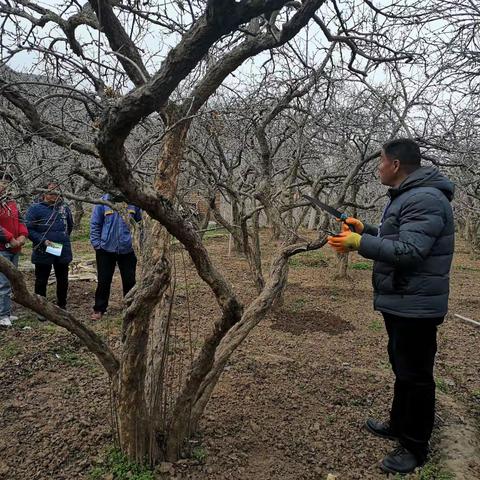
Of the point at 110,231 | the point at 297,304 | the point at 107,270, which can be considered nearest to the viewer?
the point at 110,231

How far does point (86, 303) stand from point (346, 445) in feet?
14.3

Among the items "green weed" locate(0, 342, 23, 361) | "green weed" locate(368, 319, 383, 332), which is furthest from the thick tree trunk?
"green weed" locate(368, 319, 383, 332)

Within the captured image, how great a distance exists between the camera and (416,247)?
2.21 metres

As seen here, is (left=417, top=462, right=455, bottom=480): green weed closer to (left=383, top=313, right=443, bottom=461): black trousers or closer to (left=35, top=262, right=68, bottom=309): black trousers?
(left=383, top=313, right=443, bottom=461): black trousers

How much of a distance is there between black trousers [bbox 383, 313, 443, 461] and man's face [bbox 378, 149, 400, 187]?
757 mm

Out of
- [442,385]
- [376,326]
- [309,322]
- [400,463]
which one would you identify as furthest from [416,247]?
[376,326]

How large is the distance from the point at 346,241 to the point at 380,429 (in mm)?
1360

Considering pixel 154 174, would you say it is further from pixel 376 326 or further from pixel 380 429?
pixel 376 326

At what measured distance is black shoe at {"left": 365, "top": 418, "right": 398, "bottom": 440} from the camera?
112 inches

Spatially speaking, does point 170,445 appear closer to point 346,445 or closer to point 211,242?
point 346,445

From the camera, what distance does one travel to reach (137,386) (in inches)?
88.7

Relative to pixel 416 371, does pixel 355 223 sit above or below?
above

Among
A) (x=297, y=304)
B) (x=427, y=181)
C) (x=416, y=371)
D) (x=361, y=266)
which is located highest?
(x=427, y=181)

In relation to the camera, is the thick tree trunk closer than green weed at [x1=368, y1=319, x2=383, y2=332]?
Yes
